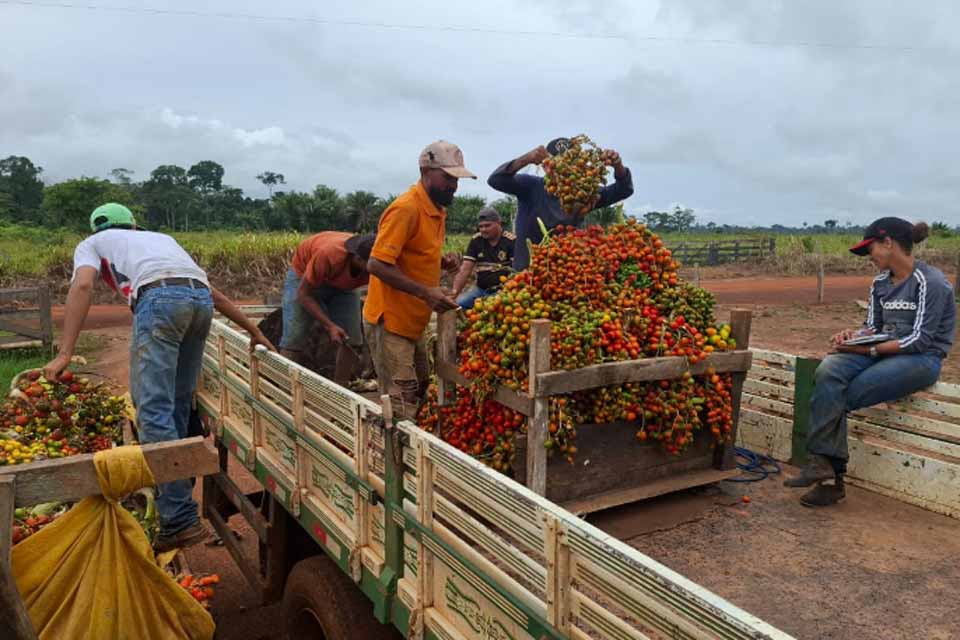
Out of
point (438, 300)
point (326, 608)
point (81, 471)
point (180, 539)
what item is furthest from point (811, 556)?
point (180, 539)

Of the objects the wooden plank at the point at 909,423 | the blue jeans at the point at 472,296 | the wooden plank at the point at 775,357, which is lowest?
the wooden plank at the point at 909,423

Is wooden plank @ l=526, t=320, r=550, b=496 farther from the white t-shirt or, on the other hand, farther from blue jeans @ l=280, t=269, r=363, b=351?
blue jeans @ l=280, t=269, r=363, b=351

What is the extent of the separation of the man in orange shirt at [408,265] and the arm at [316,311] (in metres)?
1.06

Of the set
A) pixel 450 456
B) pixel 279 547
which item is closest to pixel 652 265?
pixel 450 456

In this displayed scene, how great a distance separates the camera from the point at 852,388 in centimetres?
338

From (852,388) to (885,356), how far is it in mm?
252

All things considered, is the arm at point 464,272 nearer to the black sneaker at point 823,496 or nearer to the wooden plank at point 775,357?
the wooden plank at point 775,357

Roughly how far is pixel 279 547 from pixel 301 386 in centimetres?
89

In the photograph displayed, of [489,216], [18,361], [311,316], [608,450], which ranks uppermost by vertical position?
[489,216]

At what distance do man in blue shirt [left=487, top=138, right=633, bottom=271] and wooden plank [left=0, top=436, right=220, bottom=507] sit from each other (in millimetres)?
2637

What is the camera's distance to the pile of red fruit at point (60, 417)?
4.38 meters

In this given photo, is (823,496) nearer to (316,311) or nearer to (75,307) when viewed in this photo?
(316,311)


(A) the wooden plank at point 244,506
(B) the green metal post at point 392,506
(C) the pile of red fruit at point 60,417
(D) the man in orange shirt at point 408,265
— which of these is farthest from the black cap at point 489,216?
(B) the green metal post at point 392,506

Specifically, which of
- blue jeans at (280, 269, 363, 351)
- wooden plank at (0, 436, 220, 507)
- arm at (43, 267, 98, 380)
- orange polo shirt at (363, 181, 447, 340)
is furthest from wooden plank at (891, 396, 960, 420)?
arm at (43, 267, 98, 380)
